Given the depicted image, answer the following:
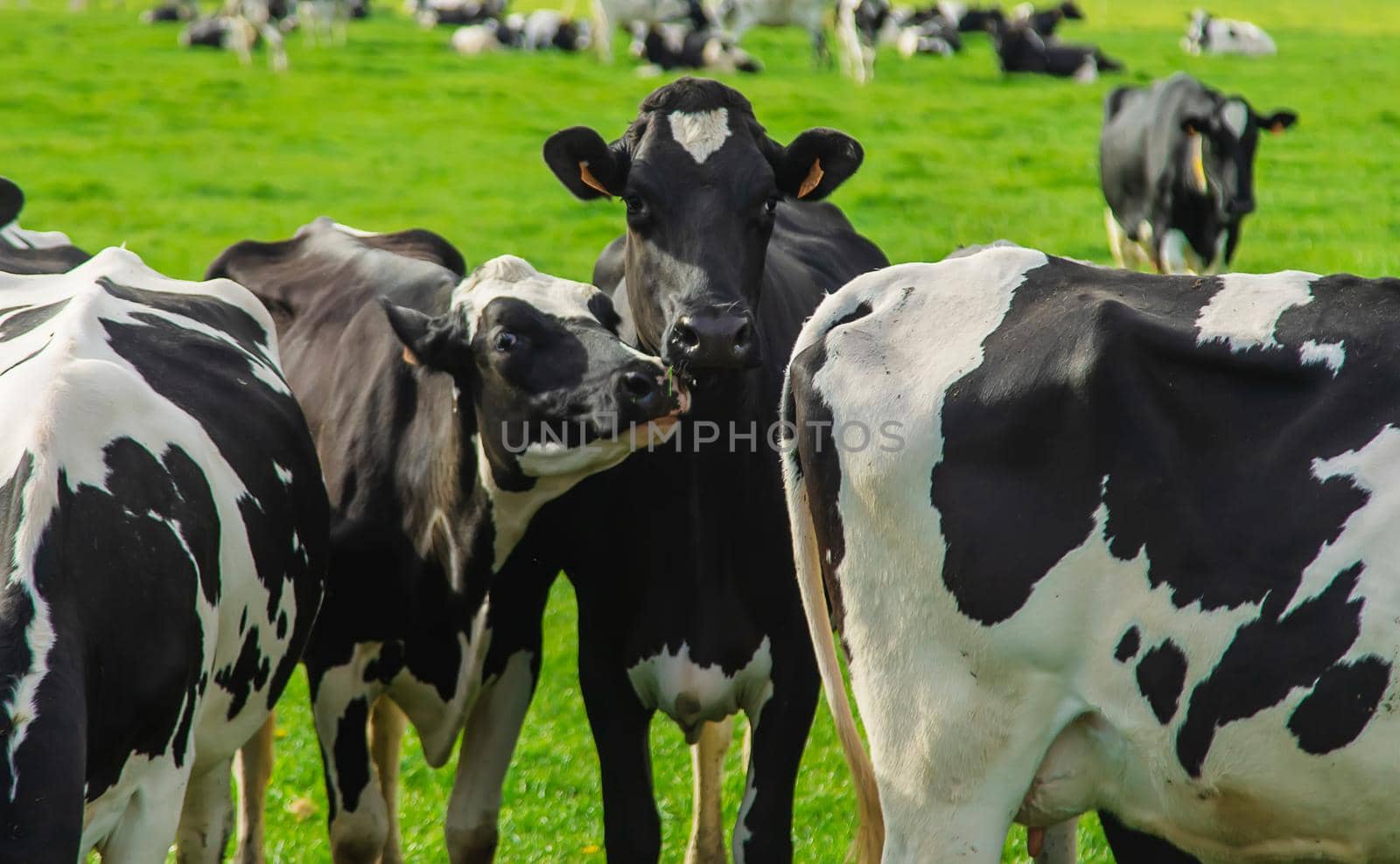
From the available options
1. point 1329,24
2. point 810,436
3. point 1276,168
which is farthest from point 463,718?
point 1329,24

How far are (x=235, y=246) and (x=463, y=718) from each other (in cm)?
258

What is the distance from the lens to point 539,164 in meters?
17.6

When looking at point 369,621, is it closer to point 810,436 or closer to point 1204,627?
point 810,436

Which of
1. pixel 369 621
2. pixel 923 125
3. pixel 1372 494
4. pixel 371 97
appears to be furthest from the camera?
pixel 371 97

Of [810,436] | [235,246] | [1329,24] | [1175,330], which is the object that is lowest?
[1329,24]

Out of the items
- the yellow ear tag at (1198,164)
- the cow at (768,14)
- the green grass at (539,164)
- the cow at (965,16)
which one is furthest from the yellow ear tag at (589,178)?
the cow at (965,16)

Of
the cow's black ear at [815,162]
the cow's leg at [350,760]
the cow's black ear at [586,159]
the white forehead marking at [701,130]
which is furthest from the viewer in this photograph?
the cow's leg at [350,760]

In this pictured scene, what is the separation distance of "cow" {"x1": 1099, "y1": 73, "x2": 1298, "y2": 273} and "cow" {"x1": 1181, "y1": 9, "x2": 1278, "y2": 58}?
15245mm

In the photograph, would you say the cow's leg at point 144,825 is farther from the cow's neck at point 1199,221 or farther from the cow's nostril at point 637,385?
the cow's neck at point 1199,221

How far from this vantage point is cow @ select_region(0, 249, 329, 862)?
3.15 m

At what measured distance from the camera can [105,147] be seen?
60.3 feet

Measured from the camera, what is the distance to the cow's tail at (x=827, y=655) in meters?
3.79

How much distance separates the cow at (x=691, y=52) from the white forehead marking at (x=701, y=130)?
67.2 feet

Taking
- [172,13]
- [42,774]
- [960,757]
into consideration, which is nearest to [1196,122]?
[960,757]
